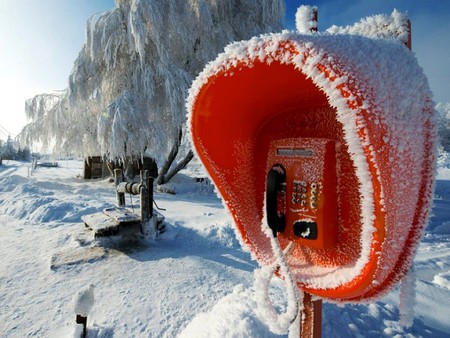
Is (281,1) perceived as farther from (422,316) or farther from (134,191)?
(422,316)

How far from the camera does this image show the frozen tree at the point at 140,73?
21.9 feet

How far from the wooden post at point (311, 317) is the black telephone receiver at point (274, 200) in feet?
1.07

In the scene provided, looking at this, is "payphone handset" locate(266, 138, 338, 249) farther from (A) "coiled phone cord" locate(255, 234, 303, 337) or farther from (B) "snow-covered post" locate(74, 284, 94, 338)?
(B) "snow-covered post" locate(74, 284, 94, 338)

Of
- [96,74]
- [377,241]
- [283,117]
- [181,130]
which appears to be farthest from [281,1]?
[377,241]

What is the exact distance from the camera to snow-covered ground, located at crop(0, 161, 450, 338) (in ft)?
5.76

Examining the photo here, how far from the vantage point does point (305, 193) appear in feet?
2.95

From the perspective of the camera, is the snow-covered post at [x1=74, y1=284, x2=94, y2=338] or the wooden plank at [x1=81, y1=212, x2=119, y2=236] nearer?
the snow-covered post at [x1=74, y1=284, x2=94, y2=338]

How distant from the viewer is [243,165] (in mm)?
1212

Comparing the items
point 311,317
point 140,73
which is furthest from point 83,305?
point 140,73

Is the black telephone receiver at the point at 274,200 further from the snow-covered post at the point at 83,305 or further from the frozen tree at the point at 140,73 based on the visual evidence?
the frozen tree at the point at 140,73

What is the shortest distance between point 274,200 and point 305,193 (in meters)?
0.12

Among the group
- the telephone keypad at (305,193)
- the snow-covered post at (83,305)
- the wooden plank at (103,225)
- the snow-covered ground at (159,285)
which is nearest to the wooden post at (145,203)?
the snow-covered ground at (159,285)

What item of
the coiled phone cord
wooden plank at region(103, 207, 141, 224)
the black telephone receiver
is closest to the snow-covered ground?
the coiled phone cord

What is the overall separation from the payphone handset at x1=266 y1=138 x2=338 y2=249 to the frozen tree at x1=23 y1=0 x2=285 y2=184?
6228 mm
